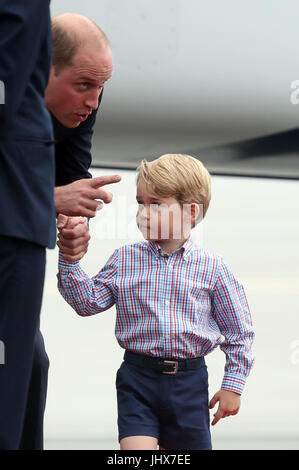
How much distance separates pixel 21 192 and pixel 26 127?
3.4 inches

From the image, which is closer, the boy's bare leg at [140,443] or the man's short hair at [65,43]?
the man's short hair at [65,43]

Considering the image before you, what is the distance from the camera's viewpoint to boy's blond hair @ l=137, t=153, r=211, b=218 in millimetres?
1659

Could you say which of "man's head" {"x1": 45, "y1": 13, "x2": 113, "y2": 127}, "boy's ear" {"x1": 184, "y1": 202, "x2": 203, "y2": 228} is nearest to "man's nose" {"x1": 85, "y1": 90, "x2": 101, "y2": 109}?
"man's head" {"x1": 45, "y1": 13, "x2": 113, "y2": 127}

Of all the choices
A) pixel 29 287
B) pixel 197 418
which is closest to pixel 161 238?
pixel 197 418

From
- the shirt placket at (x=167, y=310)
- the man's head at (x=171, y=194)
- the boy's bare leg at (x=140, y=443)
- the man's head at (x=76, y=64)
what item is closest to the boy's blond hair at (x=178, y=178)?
the man's head at (x=171, y=194)

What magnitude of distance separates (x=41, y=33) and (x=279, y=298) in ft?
4.78

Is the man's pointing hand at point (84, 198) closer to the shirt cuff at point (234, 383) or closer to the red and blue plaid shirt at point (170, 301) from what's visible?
the red and blue plaid shirt at point (170, 301)

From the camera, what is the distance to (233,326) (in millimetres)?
1679

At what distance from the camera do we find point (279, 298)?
244 cm

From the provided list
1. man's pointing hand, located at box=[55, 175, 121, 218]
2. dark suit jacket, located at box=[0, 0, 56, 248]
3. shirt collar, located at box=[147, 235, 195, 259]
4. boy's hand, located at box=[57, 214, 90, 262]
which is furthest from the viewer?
shirt collar, located at box=[147, 235, 195, 259]

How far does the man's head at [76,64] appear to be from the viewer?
1.40 meters

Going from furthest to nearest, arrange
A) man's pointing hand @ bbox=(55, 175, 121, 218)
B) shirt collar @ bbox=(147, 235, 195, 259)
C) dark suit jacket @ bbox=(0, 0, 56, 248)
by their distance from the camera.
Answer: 1. shirt collar @ bbox=(147, 235, 195, 259)
2. man's pointing hand @ bbox=(55, 175, 121, 218)
3. dark suit jacket @ bbox=(0, 0, 56, 248)

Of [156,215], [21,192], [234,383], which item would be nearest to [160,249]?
[156,215]

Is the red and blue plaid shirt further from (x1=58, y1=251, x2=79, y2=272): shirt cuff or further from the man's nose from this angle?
the man's nose
